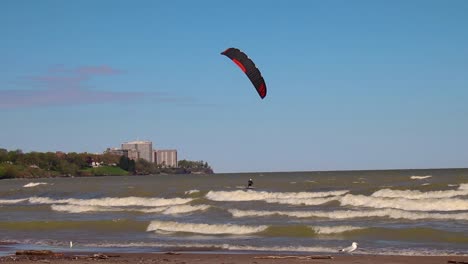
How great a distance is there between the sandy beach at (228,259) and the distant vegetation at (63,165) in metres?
151

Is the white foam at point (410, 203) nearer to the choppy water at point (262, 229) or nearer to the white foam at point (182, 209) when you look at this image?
the choppy water at point (262, 229)

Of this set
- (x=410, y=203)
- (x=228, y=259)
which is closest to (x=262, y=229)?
(x=228, y=259)

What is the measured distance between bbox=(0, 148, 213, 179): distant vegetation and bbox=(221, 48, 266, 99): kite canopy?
151 m

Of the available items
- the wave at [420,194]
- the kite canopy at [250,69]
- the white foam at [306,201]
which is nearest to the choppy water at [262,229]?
the white foam at [306,201]

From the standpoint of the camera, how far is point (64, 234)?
23.3 m

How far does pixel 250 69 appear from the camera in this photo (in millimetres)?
16250

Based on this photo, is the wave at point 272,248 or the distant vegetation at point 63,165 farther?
the distant vegetation at point 63,165

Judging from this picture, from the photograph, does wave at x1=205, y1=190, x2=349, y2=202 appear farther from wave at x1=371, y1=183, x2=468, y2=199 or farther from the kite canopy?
the kite canopy

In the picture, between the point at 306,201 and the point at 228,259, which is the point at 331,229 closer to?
the point at 228,259

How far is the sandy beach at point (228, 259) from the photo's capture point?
1486 cm

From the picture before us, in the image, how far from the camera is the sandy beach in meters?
14.9

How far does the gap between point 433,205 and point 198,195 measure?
60.0ft

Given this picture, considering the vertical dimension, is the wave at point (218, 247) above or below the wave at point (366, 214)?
below

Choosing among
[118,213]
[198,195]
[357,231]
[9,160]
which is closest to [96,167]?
[9,160]
